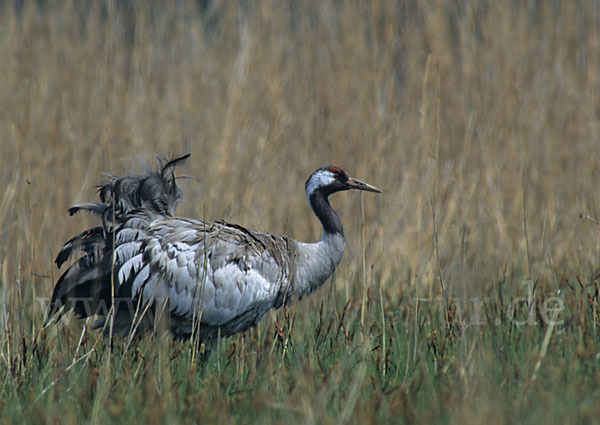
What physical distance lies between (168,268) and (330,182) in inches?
46.9

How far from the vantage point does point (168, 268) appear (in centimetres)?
437

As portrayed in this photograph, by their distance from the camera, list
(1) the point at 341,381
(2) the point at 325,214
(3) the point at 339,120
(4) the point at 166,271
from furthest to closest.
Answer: (3) the point at 339,120 → (2) the point at 325,214 → (4) the point at 166,271 → (1) the point at 341,381

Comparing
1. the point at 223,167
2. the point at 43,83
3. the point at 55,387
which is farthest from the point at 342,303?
the point at 43,83

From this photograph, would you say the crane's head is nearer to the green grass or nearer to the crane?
the crane

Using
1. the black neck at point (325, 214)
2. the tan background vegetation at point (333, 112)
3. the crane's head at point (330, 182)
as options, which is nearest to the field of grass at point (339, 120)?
the tan background vegetation at point (333, 112)

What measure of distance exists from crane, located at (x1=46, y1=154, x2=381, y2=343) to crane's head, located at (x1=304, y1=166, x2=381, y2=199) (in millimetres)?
441

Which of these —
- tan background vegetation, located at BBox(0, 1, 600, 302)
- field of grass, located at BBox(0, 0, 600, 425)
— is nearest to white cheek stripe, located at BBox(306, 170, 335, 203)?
field of grass, located at BBox(0, 0, 600, 425)

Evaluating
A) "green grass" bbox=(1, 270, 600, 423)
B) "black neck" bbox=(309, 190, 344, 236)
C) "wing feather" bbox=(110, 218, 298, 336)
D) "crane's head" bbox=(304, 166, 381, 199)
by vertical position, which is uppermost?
"crane's head" bbox=(304, 166, 381, 199)

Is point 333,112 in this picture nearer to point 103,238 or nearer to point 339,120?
point 339,120

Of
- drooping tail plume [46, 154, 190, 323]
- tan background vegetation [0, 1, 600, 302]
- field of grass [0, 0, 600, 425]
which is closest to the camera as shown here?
drooping tail plume [46, 154, 190, 323]

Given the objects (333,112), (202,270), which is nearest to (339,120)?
(333,112)

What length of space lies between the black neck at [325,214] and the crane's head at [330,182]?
0.03 metres

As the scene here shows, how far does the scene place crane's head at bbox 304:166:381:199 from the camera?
4.91 metres

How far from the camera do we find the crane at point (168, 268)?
4.34m
